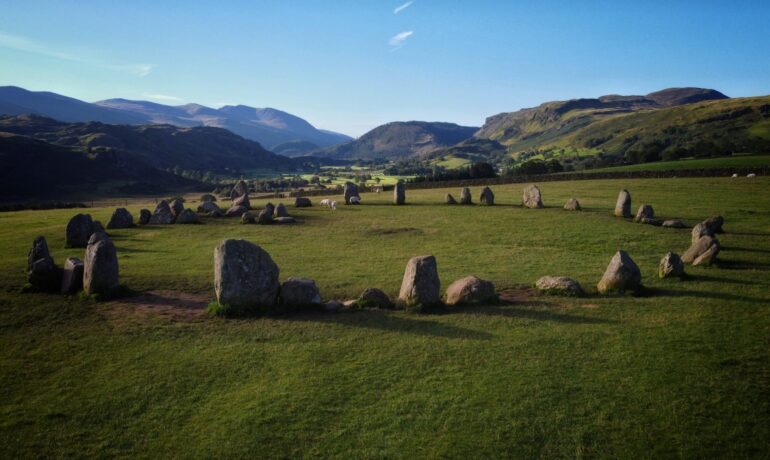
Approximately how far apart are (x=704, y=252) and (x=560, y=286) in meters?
9.65

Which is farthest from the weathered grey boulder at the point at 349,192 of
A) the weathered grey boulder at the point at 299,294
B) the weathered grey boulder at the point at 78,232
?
the weathered grey boulder at the point at 299,294

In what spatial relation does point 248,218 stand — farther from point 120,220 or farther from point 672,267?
point 672,267

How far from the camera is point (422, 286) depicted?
19.7 meters

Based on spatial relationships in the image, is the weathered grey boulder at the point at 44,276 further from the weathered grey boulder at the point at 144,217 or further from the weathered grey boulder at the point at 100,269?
the weathered grey boulder at the point at 144,217

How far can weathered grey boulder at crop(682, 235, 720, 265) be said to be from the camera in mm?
24391

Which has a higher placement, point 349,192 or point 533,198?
point 349,192

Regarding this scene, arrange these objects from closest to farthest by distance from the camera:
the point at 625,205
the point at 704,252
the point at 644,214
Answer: the point at 704,252 < the point at 644,214 < the point at 625,205

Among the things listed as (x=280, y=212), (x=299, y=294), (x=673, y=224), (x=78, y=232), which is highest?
(x=280, y=212)

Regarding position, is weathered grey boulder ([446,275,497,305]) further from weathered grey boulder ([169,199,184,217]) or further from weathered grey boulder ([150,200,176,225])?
weathered grey boulder ([169,199,184,217])

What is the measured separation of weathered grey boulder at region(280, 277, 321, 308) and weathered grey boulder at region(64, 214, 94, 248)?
21333mm

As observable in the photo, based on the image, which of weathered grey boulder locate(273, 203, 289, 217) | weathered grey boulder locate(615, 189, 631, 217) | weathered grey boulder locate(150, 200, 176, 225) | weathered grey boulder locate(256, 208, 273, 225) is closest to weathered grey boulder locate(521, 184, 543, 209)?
weathered grey boulder locate(615, 189, 631, 217)

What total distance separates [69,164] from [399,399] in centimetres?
17176

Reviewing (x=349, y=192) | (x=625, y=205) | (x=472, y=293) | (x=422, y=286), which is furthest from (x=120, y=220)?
(x=625, y=205)

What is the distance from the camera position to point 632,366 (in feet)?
46.1
